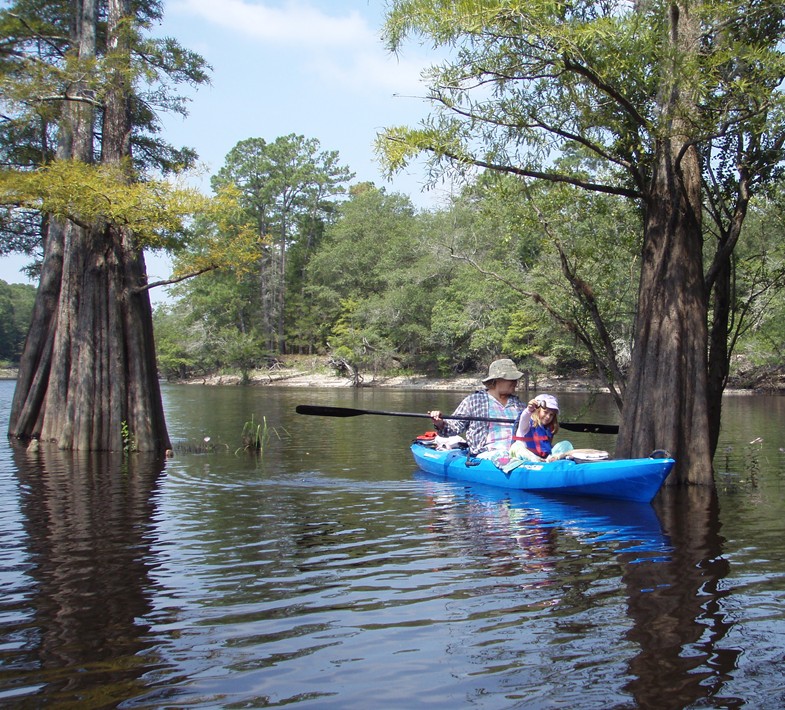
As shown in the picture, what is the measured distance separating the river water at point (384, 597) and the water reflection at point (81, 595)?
21mm

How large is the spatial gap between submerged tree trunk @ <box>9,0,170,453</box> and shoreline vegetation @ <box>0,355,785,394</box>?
24.9m

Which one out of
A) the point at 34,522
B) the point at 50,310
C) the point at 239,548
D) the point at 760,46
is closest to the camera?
the point at 239,548

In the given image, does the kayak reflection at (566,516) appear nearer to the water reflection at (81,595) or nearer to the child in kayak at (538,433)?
the child in kayak at (538,433)

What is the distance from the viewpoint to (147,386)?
1470 centimetres

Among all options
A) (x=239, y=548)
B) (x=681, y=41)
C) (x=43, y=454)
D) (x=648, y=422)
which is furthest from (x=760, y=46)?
(x=43, y=454)

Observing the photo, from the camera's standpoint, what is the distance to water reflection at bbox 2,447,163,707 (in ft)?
13.4

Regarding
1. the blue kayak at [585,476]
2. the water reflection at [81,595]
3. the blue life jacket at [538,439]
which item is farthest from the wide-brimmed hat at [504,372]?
the water reflection at [81,595]

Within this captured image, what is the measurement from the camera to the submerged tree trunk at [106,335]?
567 inches

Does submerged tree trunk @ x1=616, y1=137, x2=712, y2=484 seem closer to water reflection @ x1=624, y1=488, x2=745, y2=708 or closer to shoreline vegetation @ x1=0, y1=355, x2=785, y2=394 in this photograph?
water reflection @ x1=624, y1=488, x2=745, y2=708

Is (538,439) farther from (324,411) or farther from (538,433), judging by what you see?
(324,411)

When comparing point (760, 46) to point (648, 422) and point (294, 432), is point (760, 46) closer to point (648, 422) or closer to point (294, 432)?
point (648, 422)

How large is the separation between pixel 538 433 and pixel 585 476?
1345 mm

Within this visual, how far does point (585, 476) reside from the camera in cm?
959

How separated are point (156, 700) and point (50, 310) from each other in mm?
14865
